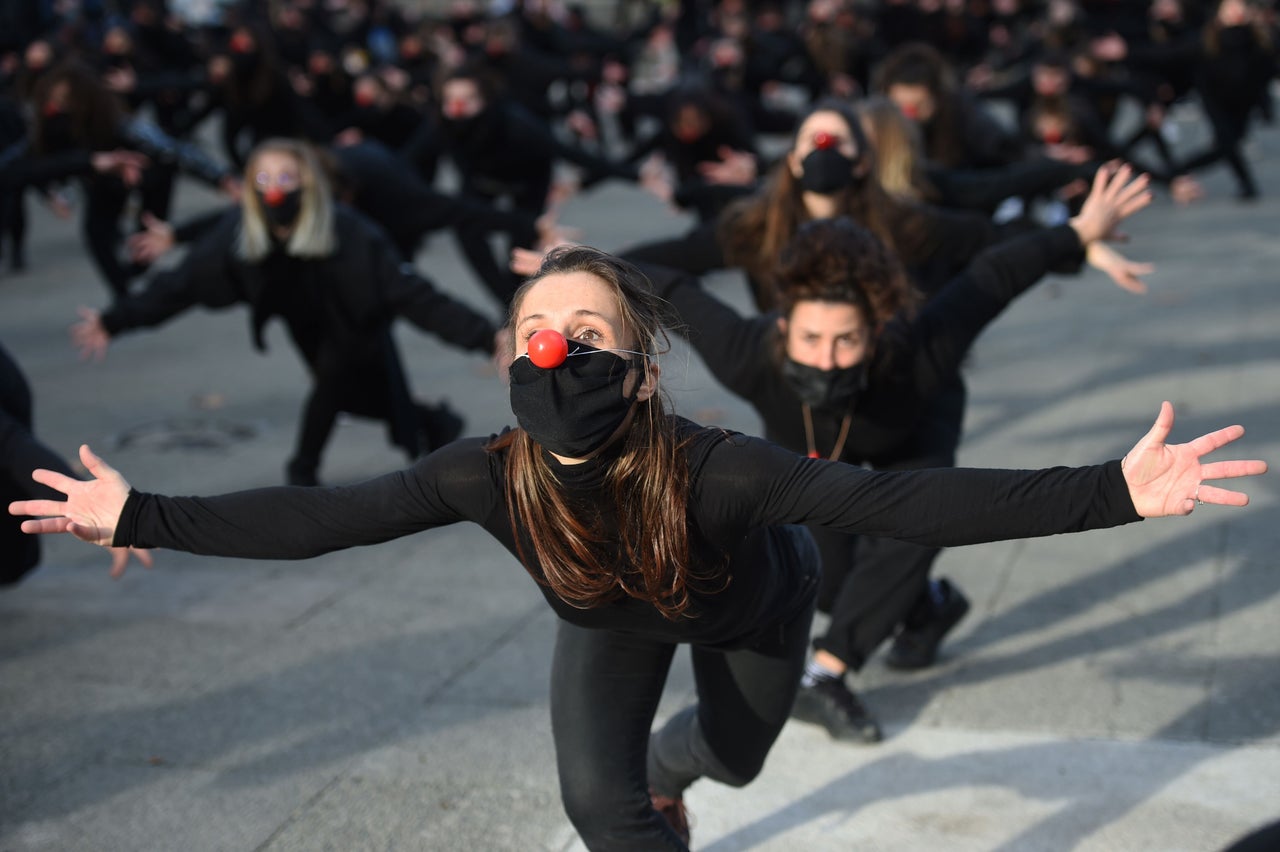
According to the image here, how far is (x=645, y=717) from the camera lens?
122 inches

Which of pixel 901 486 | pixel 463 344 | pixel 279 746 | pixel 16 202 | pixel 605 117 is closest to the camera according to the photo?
pixel 901 486

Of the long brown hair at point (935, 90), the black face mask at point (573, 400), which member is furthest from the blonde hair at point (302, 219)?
the black face mask at point (573, 400)

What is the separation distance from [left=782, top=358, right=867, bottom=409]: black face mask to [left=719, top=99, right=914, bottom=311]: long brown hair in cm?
92

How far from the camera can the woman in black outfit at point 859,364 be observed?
392cm

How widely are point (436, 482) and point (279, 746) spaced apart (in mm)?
1798

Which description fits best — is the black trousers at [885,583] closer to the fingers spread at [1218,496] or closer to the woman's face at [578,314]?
the woman's face at [578,314]

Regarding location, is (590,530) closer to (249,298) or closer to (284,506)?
(284,506)

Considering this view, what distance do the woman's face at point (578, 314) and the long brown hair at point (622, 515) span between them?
2 cm

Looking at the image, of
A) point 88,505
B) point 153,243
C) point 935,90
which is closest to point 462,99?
point 153,243

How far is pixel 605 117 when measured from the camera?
2297 cm

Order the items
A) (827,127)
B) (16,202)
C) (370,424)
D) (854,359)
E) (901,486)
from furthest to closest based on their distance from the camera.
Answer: (16,202) → (370,424) → (827,127) → (854,359) → (901,486)

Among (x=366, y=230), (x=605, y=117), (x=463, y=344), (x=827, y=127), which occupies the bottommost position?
(x=605, y=117)

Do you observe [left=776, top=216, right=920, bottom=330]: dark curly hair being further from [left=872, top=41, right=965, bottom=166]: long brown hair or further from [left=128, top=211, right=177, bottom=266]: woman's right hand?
[left=872, top=41, right=965, bottom=166]: long brown hair

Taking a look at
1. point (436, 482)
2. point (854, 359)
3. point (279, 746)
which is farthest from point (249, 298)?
point (436, 482)
